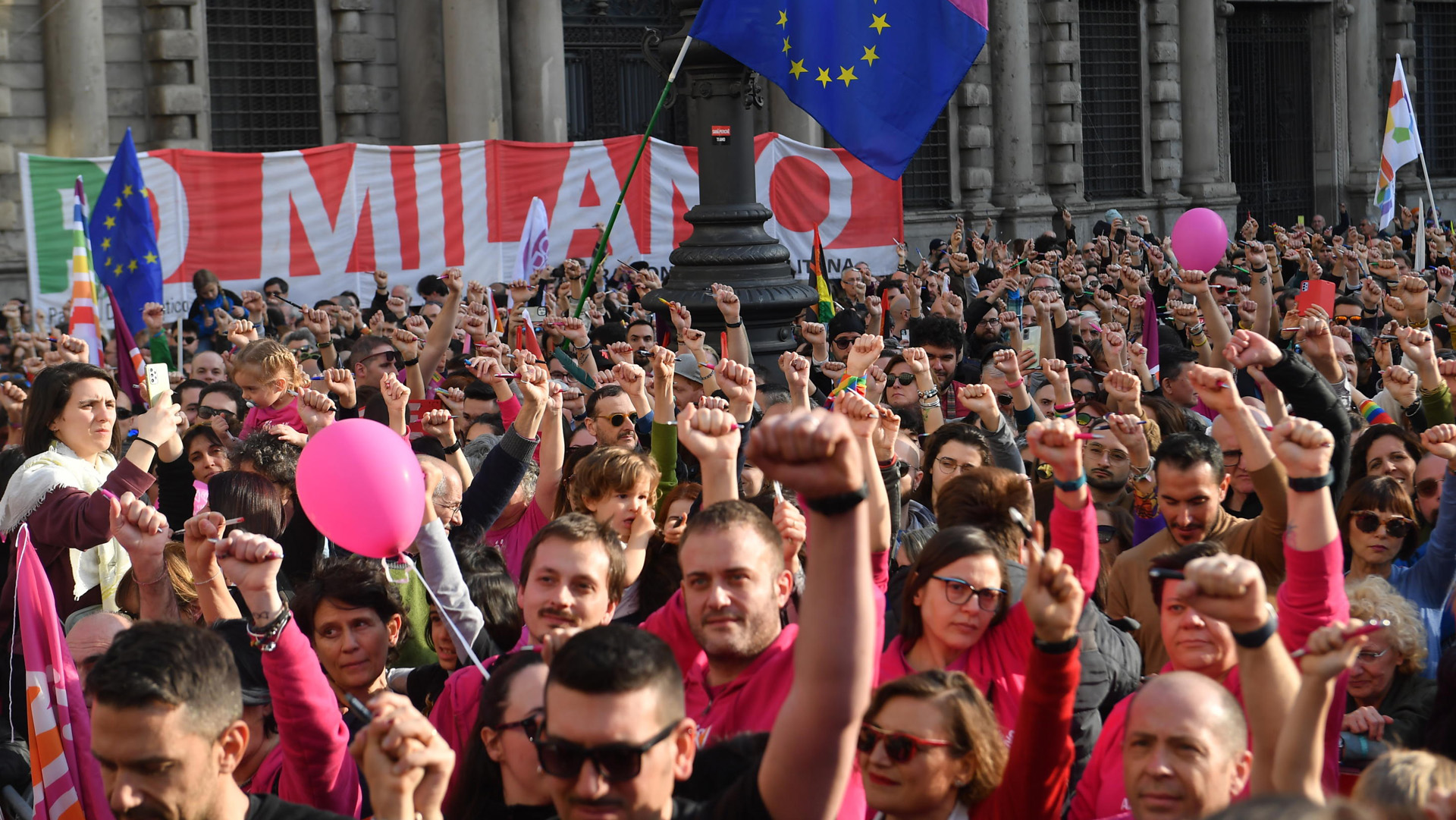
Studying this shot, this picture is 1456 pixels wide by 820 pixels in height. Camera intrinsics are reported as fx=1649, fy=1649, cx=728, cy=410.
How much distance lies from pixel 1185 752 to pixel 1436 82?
31008mm

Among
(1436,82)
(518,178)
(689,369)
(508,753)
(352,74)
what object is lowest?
(508,753)

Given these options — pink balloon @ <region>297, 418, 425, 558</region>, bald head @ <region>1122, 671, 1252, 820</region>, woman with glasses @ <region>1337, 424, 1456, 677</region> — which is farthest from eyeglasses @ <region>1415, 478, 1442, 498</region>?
pink balloon @ <region>297, 418, 425, 558</region>

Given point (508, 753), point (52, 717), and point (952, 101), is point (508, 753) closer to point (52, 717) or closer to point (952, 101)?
point (52, 717)

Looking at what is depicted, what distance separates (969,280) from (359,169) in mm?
5567

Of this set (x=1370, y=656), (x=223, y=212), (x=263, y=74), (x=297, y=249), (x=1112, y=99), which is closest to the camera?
(x=1370, y=656)

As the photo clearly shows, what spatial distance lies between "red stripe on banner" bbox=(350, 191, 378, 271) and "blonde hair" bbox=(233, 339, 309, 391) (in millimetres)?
7640

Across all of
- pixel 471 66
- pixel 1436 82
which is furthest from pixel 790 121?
pixel 1436 82

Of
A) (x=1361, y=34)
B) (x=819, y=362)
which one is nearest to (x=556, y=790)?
(x=819, y=362)

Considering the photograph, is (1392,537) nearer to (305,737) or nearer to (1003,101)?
(305,737)

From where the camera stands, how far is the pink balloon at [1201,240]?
35.2 feet

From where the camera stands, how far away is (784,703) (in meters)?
2.71

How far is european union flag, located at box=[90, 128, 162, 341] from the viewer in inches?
384

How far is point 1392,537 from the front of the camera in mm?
5180

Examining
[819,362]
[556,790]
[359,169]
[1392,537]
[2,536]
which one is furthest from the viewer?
[359,169]
